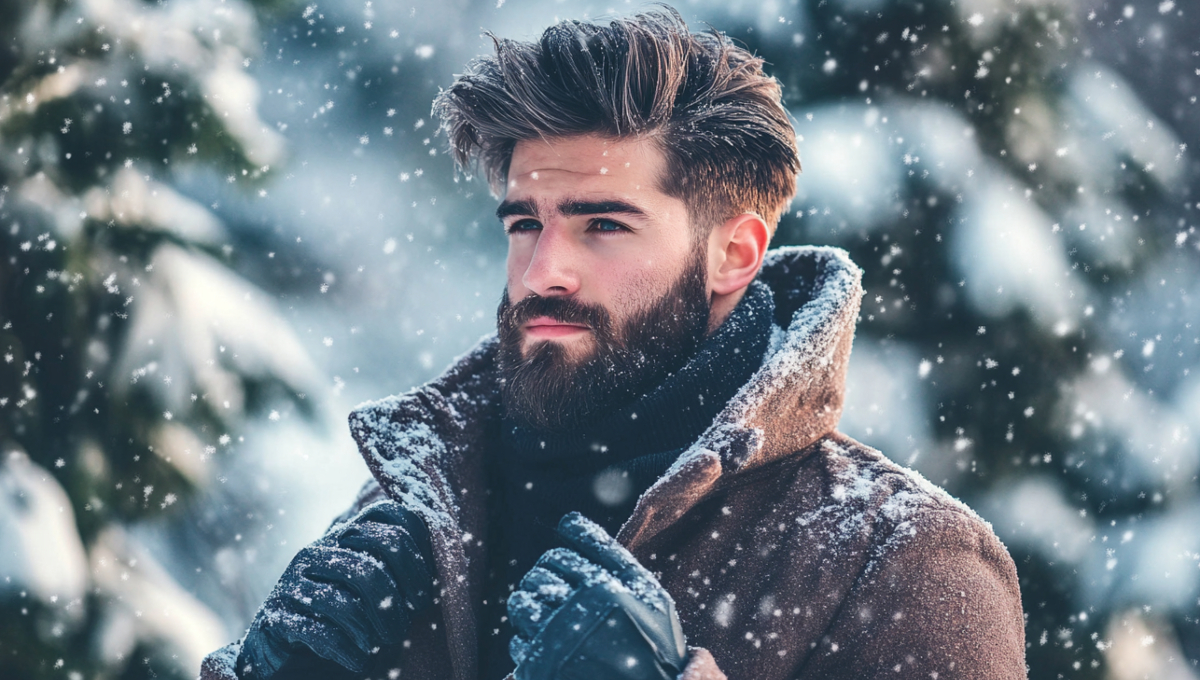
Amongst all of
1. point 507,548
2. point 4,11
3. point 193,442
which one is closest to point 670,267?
point 507,548

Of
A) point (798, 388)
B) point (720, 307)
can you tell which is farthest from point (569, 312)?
point (798, 388)

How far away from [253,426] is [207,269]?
869mm

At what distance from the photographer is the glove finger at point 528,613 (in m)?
1.58

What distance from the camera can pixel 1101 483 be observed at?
13.1 ft

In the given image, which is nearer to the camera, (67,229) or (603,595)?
(603,595)

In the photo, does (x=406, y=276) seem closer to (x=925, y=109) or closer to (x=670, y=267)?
(x=925, y=109)

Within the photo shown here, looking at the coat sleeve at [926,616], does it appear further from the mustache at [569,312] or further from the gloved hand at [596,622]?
the mustache at [569,312]

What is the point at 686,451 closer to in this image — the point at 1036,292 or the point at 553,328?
the point at 553,328

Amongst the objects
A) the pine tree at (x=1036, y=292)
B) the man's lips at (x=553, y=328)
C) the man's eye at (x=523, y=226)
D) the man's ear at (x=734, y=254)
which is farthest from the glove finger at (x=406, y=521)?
the pine tree at (x=1036, y=292)

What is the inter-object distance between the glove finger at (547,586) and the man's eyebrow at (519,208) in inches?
43.2

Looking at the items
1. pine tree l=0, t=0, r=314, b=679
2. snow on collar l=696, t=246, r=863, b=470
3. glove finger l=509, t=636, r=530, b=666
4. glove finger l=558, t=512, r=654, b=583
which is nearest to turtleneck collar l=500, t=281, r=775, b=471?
snow on collar l=696, t=246, r=863, b=470

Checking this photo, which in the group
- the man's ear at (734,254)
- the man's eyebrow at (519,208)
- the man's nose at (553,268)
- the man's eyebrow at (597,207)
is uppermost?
the man's eyebrow at (519,208)

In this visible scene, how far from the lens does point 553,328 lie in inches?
90.4

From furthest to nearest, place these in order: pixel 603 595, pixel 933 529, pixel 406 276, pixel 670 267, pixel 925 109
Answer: pixel 406 276
pixel 925 109
pixel 670 267
pixel 933 529
pixel 603 595
